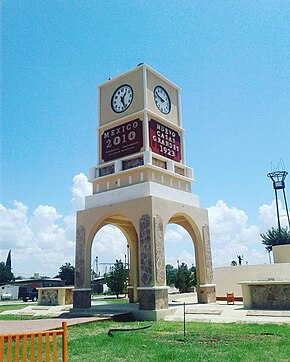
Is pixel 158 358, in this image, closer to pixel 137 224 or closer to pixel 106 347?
pixel 106 347

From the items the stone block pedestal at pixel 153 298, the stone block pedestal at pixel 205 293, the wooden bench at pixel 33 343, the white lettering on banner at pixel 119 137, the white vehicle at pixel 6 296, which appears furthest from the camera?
the white vehicle at pixel 6 296

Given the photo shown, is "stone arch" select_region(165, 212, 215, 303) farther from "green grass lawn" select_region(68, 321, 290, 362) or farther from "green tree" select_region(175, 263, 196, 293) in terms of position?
"green tree" select_region(175, 263, 196, 293)

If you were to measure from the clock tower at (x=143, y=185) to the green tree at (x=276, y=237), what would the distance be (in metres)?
12.7

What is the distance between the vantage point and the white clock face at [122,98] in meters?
18.9

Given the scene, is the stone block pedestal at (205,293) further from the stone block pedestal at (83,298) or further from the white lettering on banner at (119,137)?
the white lettering on banner at (119,137)

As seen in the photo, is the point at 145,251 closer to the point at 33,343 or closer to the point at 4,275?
the point at 33,343

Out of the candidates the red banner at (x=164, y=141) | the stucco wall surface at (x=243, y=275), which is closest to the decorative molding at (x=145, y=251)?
the red banner at (x=164, y=141)

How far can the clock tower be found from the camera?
1506 centimetres

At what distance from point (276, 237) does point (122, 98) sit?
17.8 meters

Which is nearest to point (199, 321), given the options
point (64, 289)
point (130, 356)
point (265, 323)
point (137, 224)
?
point (265, 323)

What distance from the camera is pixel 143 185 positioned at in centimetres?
1627

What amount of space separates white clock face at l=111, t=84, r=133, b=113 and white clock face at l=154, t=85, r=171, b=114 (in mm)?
1383

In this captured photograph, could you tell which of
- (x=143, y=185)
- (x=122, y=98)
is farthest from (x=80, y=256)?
(x=122, y=98)

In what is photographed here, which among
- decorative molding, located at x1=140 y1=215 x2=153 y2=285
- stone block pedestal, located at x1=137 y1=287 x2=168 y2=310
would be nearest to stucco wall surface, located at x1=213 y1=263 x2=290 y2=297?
stone block pedestal, located at x1=137 y1=287 x2=168 y2=310
